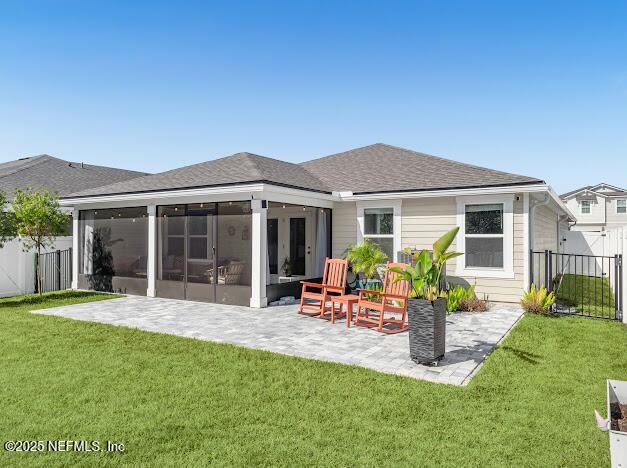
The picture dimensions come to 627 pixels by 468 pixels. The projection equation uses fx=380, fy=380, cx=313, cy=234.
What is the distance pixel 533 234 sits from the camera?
32.0 feet

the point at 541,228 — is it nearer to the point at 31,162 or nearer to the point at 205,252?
the point at 205,252

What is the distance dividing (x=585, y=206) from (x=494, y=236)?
30016mm

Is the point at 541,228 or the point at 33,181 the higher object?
the point at 33,181

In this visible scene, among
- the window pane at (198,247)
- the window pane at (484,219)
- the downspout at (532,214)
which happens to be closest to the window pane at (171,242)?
the window pane at (198,247)

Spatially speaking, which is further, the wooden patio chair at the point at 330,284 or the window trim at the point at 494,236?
the window trim at the point at 494,236

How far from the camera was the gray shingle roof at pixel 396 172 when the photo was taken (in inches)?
395

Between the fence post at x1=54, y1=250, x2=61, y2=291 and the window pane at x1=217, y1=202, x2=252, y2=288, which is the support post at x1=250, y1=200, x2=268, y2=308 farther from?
the fence post at x1=54, y1=250, x2=61, y2=291

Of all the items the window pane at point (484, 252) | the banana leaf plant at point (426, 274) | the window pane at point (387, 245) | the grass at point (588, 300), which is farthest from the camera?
the window pane at point (387, 245)

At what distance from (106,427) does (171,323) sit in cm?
447

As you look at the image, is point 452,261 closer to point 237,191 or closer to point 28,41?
point 237,191

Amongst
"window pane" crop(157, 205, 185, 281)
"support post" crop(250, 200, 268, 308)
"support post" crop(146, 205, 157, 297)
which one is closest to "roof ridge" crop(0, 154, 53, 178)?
"support post" crop(146, 205, 157, 297)

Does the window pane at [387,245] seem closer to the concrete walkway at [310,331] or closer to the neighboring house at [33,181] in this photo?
the concrete walkway at [310,331]

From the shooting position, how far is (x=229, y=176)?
10133 mm

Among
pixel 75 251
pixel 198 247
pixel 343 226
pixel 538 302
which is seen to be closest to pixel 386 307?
pixel 538 302
